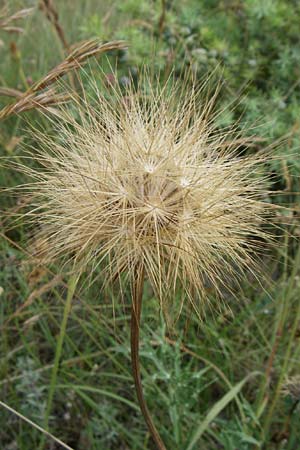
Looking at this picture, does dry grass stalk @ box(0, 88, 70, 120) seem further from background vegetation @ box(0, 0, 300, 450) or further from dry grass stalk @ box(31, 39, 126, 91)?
background vegetation @ box(0, 0, 300, 450)

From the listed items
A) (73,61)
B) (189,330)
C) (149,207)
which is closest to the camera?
(149,207)

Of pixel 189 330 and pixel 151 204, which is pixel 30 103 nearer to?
pixel 151 204

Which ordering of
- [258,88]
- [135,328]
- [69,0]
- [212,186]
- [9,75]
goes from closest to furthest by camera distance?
[135,328], [212,186], [258,88], [9,75], [69,0]

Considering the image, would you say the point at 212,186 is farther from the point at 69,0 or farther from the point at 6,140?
the point at 69,0

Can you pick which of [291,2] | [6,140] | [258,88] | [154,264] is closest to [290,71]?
[258,88]

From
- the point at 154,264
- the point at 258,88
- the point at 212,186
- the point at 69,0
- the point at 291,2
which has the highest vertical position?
the point at 69,0

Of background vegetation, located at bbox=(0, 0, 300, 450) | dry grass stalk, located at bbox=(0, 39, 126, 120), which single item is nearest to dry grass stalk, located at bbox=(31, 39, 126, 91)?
dry grass stalk, located at bbox=(0, 39, 126, 120)

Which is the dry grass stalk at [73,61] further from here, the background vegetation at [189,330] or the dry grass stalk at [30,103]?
the background vegetation at [189,330]

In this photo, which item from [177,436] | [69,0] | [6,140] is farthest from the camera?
[69,0]

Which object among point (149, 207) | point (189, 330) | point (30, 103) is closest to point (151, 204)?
point (149, 207)

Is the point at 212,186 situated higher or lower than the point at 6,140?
lower
